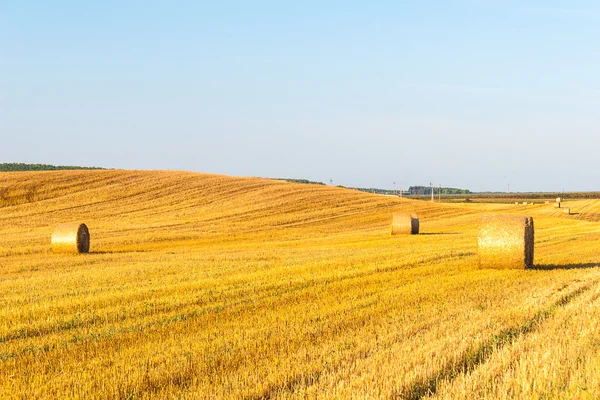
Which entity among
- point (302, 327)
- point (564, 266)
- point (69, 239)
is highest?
point (69, 239)

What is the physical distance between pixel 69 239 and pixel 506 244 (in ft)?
55.9

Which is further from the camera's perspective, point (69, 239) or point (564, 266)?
point (69, 239)

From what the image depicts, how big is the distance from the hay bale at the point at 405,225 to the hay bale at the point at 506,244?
17.0m

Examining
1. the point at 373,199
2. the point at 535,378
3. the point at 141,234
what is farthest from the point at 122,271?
the point at 373,199

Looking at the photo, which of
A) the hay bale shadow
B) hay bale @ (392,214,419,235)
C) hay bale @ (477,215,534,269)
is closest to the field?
the hay bale shadow

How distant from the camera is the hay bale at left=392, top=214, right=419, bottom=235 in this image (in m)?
34.4

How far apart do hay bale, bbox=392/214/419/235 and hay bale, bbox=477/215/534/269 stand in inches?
668

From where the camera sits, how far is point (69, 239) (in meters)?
25.1

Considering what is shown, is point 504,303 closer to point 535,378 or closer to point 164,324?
point 535,378

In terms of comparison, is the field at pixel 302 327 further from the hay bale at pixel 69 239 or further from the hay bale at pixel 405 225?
the hay bale at pixel 405 225

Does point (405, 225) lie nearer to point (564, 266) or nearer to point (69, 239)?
point (564, 266)

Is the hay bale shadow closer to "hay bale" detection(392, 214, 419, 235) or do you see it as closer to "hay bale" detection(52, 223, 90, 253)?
"hay bale" detection(392, 214, 419, 235)

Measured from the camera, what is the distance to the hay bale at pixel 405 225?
3441 centimetres

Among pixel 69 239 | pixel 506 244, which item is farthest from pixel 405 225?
pixel 69 239
